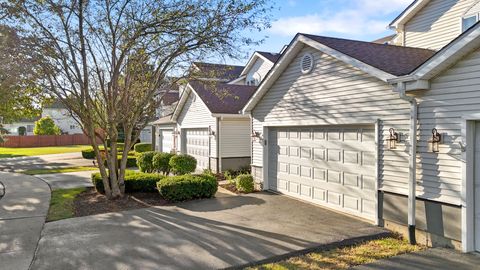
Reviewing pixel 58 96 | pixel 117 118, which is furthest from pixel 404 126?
pixel 58 96

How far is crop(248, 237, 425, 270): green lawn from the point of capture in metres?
5.69

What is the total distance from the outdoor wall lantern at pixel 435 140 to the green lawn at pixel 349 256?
6.17 ft

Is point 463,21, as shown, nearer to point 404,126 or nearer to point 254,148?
point 404,126

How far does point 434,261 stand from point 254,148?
24.4ft

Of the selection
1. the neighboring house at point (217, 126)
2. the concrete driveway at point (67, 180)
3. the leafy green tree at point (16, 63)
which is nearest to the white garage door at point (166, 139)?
the neighboring house at point (217, 126)

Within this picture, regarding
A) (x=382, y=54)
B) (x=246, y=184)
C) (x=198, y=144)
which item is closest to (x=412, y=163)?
(x=382, y=54)

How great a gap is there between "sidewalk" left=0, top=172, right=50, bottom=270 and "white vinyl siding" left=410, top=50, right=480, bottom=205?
7390 millimetres

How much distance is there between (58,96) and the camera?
34.2ft

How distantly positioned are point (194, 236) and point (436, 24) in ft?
31.8

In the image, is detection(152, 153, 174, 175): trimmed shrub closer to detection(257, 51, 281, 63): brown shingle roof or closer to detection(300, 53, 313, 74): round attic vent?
detection(300, 53, 313, 74): round attic vent

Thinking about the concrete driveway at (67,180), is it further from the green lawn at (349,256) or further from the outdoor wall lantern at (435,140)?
the outdoor wall lantern at (435,140)

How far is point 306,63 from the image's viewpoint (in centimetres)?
977

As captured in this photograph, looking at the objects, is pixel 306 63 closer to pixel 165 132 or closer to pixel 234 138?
pixel 234 138

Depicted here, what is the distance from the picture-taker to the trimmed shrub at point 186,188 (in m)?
10.5
